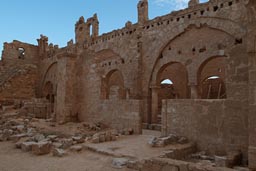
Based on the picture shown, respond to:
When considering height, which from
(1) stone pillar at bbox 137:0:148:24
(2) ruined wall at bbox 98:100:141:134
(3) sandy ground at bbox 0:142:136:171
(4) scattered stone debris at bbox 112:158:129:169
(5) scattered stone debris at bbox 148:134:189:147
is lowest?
(3) sandy ground at bbox 0:142:136:171

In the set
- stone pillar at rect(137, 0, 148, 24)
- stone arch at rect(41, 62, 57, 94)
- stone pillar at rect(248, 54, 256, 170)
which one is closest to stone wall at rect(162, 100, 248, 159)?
stone pillar at rect(248, 54, 256, 170)

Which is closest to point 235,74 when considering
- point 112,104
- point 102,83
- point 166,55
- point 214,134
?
point 214,134

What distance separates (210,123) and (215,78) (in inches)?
625

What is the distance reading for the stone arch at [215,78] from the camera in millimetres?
17812

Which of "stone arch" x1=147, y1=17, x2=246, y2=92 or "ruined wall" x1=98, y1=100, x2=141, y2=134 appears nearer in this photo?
"ruined wall" x1=98, y1=100, x2=141, y2=134

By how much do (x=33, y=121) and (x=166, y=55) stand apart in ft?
27.2

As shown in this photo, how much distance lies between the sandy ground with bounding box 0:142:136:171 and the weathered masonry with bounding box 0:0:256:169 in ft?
8.61

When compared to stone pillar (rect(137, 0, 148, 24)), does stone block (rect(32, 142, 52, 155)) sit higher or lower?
lower

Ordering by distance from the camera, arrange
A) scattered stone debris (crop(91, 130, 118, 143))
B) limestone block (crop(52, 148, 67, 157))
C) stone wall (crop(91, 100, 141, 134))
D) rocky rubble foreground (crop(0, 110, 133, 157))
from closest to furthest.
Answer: limestone block (crop(52, 148, 67, 157))
rocky rubble foreground (crop(0, 110, 133, 157))
scattered stone debris (crop(91, 130, 118, 143))
stone wall (crop(91, 100, 141, 134))

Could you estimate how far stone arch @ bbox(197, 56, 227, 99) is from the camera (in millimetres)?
17812

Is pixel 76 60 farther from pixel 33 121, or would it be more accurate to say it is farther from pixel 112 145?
pixel 112 145

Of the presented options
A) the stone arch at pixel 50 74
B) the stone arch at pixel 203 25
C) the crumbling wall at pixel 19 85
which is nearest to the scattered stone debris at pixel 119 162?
the stone arch at pixel 203 25

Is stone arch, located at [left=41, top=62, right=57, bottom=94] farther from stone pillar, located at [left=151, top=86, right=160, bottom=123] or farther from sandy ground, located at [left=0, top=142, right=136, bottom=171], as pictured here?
sandy ground, located at [left=0, top=142, right=136, bottom=171]

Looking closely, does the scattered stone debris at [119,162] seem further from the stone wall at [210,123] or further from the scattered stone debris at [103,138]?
the stone wall at [210,123]
